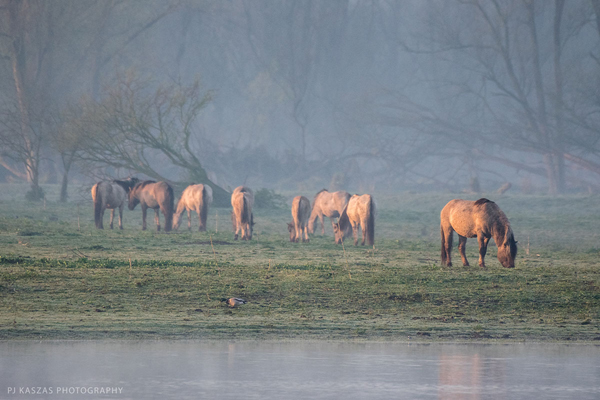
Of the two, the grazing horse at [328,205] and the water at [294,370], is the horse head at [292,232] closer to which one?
the grazing horse at [328,205]

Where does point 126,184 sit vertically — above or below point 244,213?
above

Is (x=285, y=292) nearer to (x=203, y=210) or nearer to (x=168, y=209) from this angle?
(x=203, y=210)

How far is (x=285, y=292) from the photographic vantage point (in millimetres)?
16188

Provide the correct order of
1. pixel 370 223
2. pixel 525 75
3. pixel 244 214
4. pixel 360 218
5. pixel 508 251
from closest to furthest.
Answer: pixel 508 251, pixel 370 223, pixel 360 218, pixel 244 214, pixel 525 75

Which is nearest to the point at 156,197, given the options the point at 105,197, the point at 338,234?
the point at 105,197

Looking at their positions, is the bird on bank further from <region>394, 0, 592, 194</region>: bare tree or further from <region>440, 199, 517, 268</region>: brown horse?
<region>394, 0, 592, 194</region>: bare tree

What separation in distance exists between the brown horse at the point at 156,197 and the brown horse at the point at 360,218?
23.3ft

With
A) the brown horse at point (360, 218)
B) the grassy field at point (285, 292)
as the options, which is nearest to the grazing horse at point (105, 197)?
the grassy field at point (285, 292)

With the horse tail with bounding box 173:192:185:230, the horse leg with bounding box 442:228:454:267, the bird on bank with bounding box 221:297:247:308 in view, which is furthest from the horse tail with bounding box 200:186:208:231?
the bird on bank with bounding box 221:297:247:308

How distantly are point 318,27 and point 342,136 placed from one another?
12.6 meters

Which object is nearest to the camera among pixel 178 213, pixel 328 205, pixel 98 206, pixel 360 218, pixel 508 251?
pixel 508 251

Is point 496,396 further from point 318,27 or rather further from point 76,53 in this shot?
point 318,27

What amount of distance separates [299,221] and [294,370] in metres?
18.9

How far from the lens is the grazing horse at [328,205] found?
3141 cm
